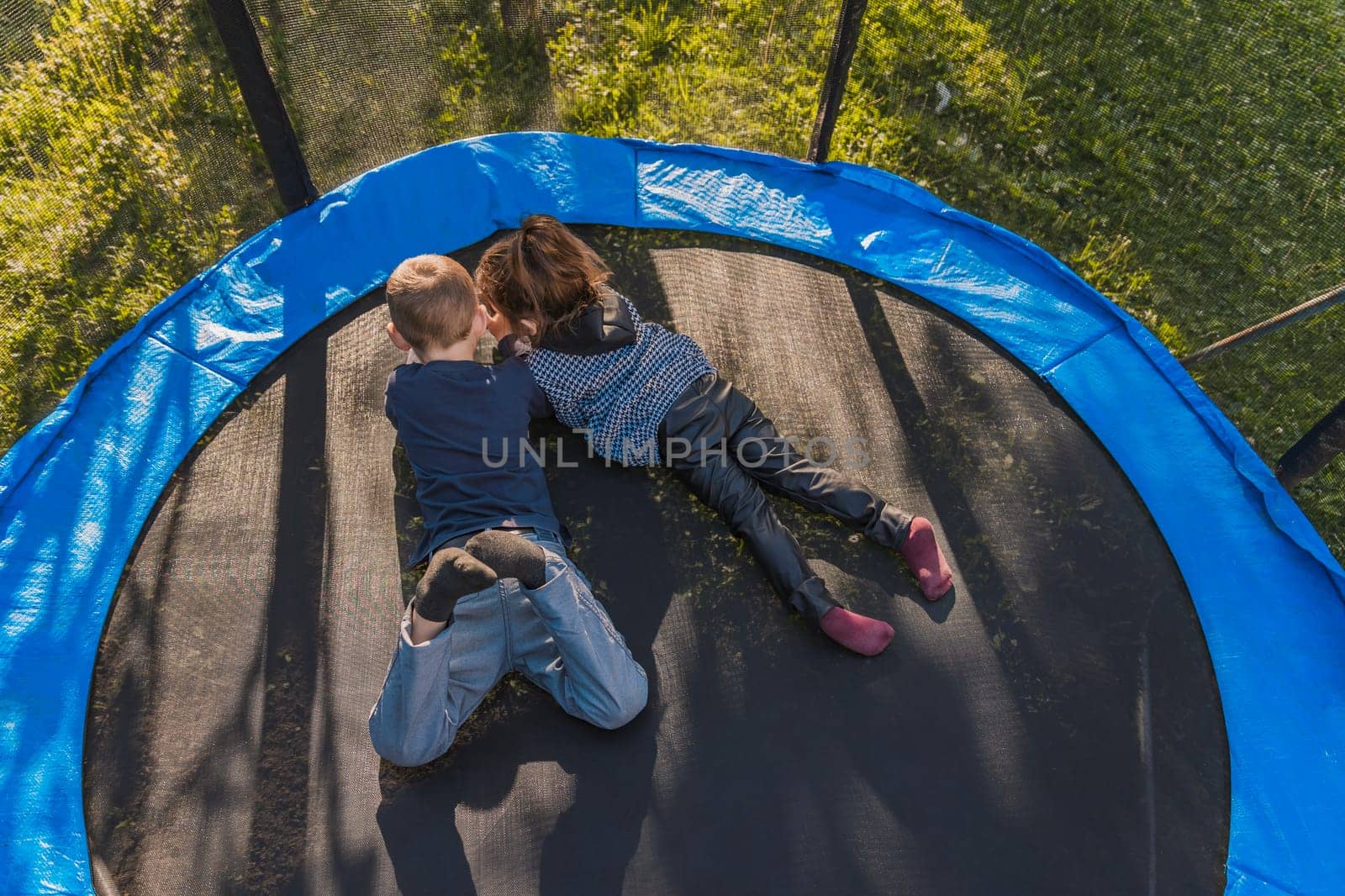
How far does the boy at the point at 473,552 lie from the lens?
5.88 feet

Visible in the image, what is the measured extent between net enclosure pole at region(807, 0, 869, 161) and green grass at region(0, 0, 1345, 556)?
0.27 metres

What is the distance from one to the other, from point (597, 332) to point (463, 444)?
426 mm

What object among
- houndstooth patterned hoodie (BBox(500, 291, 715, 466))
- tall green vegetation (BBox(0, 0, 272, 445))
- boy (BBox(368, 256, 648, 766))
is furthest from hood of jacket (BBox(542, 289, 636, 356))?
tall green vegetation (BBox(0, 0, 272, 445))

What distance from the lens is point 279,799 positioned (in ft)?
6.29

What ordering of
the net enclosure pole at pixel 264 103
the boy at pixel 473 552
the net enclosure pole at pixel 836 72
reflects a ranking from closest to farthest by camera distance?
the boy at pixel 473 552, the net enclosure pole at pixel 264 103, the net enclosure pole at pixel 836 72

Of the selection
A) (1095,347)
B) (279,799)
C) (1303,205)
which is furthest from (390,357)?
(1303,205)

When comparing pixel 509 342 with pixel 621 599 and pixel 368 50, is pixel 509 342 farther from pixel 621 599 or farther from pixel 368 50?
pixel 368 50

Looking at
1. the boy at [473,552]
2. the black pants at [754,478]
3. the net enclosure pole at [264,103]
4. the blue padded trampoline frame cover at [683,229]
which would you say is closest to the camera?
the boy at [473,552]

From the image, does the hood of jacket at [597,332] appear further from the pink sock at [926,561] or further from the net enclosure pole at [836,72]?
the net enclosure pole at [836,72]

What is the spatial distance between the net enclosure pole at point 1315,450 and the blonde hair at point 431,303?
7.01 ft

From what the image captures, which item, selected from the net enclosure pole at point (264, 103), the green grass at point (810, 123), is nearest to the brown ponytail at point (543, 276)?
the net enclosure pole at point (264, 103)

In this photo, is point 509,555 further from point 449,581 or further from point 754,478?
point 754,478

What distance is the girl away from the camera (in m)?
2.17

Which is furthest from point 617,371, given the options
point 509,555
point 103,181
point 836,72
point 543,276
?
point 103,181
